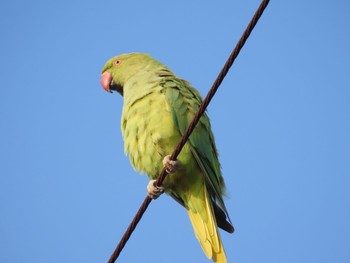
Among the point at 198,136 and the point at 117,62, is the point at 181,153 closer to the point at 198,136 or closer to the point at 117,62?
the point at 198,136

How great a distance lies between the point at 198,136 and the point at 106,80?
1965 millimetres

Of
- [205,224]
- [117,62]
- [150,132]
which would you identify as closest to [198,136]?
[150,132]

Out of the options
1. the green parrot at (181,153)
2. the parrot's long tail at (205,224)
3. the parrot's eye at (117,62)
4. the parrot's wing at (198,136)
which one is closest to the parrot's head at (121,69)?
the parrot's eye at (117,62)

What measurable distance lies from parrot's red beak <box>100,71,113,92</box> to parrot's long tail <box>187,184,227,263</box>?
6.99 feet

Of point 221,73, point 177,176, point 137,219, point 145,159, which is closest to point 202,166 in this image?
point 177,176

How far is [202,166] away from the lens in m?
3.87

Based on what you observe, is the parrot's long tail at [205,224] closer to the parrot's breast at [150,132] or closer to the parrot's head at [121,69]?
the parrot's breast at [150,132]

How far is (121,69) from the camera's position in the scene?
5.23 metres

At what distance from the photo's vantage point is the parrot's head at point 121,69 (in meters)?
5.08

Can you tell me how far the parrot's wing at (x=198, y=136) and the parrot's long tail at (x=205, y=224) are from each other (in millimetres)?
120

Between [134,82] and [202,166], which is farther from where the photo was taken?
[134,82]

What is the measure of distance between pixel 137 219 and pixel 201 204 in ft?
4.04

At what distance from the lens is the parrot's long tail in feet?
12.1

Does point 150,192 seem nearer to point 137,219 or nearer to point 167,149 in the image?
point 167,149
